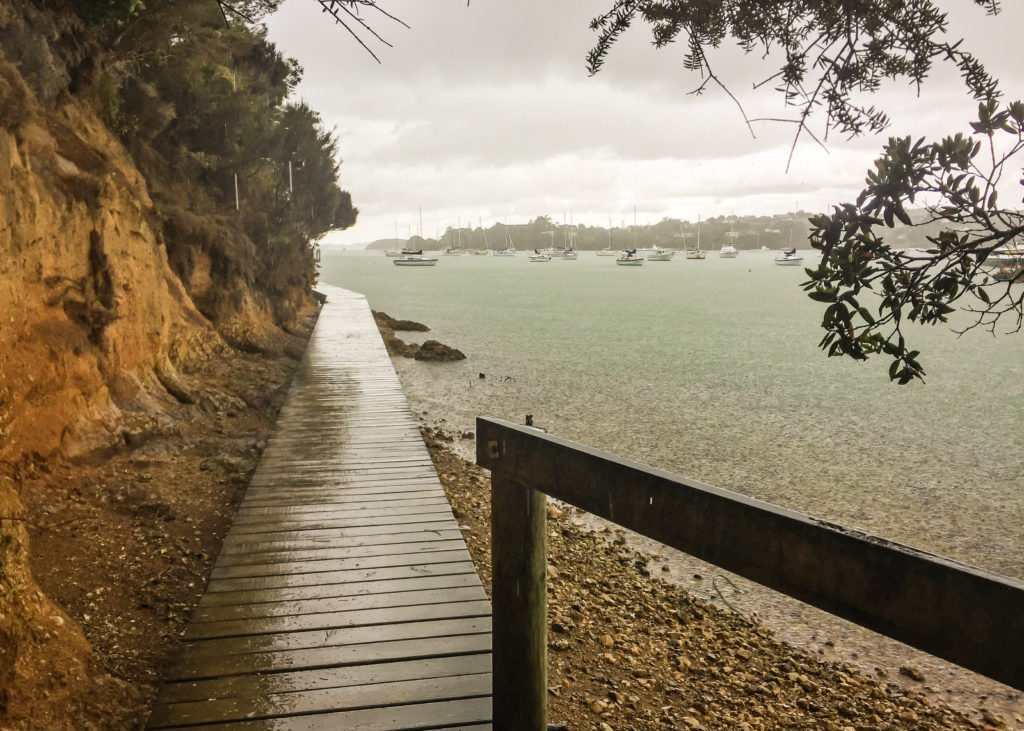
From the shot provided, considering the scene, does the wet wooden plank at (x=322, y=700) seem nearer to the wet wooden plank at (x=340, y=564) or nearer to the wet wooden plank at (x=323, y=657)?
the wet wooden plank at (x=323, y=657)

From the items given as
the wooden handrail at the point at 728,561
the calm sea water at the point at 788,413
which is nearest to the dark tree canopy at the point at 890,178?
the wooden handrail at the point at 728,561

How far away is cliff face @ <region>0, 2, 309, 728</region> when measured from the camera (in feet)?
12.2

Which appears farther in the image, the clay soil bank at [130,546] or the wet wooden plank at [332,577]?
the wet wooden plank at [332,577]

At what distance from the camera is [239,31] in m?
14.2

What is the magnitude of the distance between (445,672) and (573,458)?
201 centimetres

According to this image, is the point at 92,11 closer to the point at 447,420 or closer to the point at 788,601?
the point at 447,420

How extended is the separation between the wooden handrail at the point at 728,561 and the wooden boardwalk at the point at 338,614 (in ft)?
2.96

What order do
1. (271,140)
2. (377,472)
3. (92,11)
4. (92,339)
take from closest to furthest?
(377,472)
(92,339)
(92,11)
(271,140)

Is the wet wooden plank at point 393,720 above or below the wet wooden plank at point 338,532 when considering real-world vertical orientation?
below

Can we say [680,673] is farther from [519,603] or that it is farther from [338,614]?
[519,603]

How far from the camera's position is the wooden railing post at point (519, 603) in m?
2.49

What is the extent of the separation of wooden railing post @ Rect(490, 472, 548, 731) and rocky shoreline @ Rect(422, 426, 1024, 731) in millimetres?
1598

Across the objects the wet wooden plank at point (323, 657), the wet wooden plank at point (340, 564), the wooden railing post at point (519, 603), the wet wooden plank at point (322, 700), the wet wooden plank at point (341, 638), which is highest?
the wooden railing post at point (519, 603)

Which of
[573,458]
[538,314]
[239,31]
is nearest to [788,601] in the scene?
[573,458]
